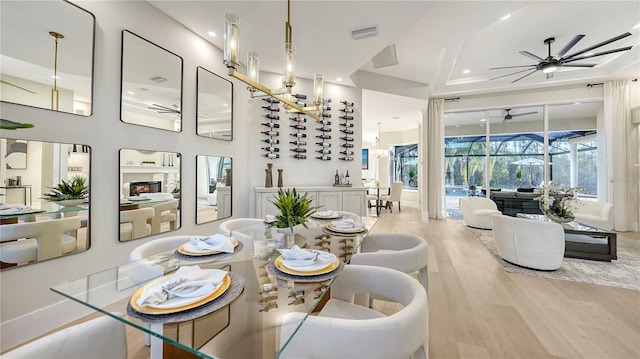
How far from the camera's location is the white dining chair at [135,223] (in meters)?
2.39

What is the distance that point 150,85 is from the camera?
8.63ft

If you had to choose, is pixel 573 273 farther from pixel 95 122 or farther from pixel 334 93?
pixel 95 122

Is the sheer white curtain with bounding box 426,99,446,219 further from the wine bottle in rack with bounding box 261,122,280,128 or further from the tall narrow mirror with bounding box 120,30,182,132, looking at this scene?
the tall narrow mirror with bounding box 120,30,182,132

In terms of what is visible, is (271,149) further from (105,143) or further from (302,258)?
(302,258)

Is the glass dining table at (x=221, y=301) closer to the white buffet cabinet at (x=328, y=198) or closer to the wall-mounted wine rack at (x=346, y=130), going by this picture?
the white buffet cabinet at (x=328, y=198)

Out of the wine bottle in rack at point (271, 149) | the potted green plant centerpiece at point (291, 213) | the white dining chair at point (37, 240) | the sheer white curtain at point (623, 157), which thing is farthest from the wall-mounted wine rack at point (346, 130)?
the sheer white curtain at point (623, 157)

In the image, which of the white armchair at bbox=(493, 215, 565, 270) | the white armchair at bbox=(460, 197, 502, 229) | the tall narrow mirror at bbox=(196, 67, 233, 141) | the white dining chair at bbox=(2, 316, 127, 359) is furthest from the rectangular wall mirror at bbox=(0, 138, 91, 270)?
the white armchair at bbox=(460, 197, 502, 229)

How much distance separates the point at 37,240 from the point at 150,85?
5.43 feet

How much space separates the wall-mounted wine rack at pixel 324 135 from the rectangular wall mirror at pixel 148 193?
241 cm

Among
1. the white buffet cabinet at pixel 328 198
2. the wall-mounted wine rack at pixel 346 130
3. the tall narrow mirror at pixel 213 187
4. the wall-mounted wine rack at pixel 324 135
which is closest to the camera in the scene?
the tall narrow mirror at pixel 213 187

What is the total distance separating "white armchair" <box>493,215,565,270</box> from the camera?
2906mm

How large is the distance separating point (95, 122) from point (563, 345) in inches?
158

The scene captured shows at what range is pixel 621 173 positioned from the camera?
5.04 m

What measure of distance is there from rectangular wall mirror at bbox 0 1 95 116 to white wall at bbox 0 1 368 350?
72 mm
